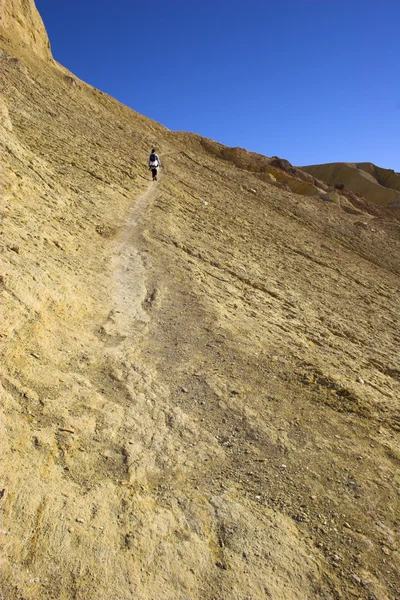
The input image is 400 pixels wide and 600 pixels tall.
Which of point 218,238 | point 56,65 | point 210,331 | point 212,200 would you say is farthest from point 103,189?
point 56,65

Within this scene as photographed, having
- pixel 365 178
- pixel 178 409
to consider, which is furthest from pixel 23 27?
pixel 365 178

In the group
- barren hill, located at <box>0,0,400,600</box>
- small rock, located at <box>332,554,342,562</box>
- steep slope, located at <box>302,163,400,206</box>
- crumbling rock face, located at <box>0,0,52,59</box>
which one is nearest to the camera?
barren hill, located at <box>0,0,400,600</box>

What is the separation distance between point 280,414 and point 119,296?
11.7ft

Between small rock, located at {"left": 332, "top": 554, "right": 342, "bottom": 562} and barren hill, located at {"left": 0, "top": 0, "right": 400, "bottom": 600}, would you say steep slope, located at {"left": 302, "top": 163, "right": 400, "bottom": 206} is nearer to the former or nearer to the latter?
barren hill, located at {"left": 0, "top": 0, "right": 400, "bottom": 600}

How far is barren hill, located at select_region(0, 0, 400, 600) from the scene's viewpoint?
3115mm

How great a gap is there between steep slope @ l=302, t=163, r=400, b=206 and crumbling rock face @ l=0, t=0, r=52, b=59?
33.1 meters

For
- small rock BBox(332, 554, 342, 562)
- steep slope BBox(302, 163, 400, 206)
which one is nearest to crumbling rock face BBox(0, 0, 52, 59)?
small rock BBox(332, 554, 342, 562)

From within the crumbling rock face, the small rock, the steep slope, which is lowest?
the small rock

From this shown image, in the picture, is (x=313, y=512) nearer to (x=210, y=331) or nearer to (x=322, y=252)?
(x=210, y=331)

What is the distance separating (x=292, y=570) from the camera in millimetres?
3268

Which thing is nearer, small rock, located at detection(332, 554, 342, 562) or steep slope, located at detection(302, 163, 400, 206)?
small rock, located at detection(332, 554, 342, 562)

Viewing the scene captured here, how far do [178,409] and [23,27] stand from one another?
26.0m

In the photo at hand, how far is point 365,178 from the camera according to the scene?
48.6m

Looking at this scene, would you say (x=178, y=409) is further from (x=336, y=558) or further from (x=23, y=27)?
(x=23, y=27)
